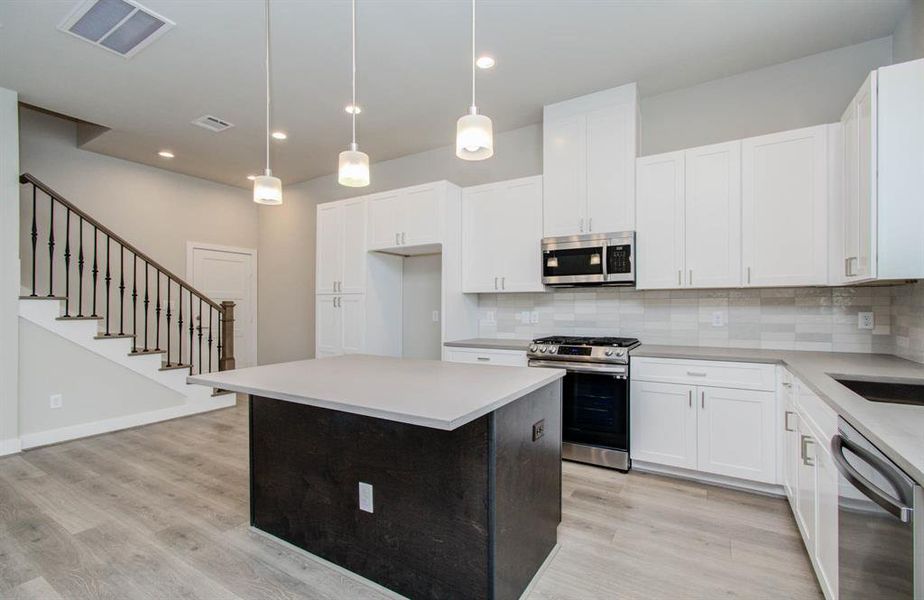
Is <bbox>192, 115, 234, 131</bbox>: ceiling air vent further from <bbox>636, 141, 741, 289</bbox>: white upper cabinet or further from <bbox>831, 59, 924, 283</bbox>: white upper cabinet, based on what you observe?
<bbox>831, 59, 924, 283</bbox>: white upper cabinet

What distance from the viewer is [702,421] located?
9.40 ft

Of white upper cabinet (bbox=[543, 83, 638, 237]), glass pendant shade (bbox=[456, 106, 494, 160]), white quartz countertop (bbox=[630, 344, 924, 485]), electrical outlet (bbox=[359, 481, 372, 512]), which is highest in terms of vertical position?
white upper cabinet (bbox=[543, 83, 638, 237])

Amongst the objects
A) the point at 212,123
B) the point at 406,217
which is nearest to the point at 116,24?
the point at 212,123

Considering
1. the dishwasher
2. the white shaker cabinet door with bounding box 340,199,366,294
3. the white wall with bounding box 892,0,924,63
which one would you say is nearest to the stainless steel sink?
the dishwasher

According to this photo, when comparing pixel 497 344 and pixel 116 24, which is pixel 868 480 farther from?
pixel 116 24

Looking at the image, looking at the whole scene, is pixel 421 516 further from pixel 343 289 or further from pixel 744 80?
pixel 744 80

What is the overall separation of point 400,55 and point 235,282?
4.63 m

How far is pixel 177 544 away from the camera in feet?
7.30

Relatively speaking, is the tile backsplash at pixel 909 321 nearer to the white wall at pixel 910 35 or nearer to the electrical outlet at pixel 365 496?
the white wall at pixel 910 35

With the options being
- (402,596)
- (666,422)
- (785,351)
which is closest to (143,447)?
(402,596)

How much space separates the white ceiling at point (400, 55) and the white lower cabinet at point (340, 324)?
1764mm

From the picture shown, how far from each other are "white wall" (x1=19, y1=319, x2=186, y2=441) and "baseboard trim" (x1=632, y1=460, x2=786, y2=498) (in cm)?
476

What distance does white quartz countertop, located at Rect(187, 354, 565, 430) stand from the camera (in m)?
1.43

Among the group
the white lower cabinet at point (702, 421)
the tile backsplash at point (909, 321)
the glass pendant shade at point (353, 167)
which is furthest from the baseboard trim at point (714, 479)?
the glass pendant shade at point (353, 167)
